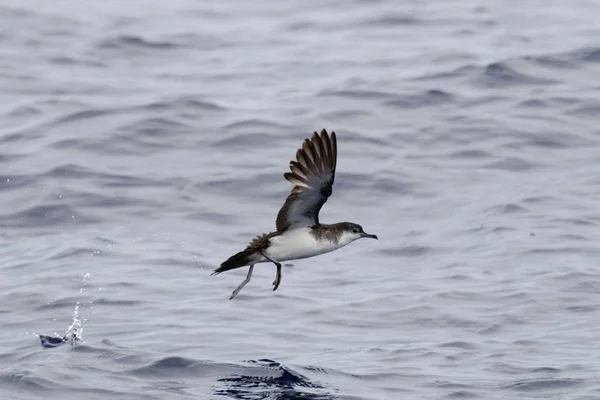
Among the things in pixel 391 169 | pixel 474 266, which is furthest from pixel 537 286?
pixel 391 169

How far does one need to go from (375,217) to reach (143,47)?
8814 mm

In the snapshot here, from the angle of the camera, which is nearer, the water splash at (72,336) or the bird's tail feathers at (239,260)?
the bird's tail feathers at (239,260)

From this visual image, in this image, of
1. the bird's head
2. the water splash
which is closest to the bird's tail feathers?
the bird's head

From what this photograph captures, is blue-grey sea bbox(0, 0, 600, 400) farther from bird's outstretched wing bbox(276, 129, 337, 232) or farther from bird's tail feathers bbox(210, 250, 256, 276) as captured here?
bird's outstretched wing bbox(276, 129, 337, 232)

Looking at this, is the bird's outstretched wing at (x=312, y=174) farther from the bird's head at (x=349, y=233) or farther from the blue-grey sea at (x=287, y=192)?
the blue-grey sea at (x=287, y=192)

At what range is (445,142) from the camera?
1950 cm

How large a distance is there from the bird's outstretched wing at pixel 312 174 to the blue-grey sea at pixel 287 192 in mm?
1704

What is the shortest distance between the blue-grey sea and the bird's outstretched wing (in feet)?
5.59

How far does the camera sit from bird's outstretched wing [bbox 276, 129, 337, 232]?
1124cm

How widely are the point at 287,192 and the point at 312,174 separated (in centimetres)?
655

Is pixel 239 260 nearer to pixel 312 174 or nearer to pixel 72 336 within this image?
pixel 312 174

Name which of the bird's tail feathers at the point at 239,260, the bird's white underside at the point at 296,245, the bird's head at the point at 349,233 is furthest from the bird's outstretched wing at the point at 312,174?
the bird's tail feathers at the point at 239,260

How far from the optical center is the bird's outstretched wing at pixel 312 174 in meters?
11.2

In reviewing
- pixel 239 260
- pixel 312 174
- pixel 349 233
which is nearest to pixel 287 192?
pixel 349 233
